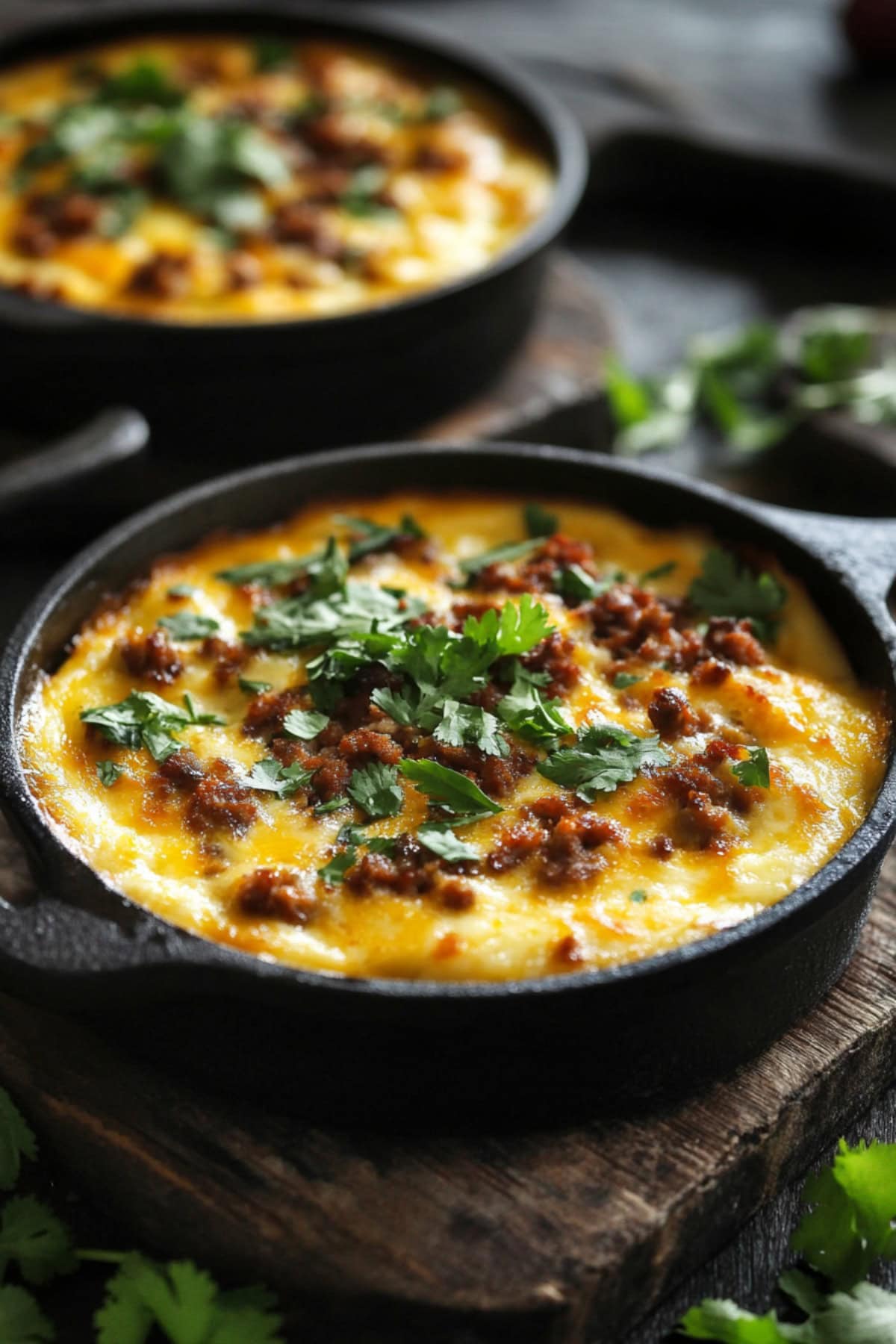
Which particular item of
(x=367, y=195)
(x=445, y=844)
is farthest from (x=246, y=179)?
(x=445, y=844)

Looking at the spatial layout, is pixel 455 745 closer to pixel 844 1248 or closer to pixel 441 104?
pixel 844 1248

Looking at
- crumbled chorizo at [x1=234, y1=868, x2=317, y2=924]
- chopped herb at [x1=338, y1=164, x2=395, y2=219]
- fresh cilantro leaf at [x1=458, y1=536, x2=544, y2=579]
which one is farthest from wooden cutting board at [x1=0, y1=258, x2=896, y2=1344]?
chopped herb at [x1=338, y1=164, x2=395, y2=219]

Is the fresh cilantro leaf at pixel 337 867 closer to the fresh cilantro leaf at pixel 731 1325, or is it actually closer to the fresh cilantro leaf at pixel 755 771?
the fresh cilantro leaf at pixel 755 771

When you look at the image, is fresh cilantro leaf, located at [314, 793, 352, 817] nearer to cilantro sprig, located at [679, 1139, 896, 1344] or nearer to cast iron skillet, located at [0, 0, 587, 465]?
cilantro sprig, located at [679, 1139, 896, 1344]

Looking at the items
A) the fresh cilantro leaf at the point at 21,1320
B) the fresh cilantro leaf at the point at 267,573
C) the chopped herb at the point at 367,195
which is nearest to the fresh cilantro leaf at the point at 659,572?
the fresh cilantro leaf at the point at 267,573

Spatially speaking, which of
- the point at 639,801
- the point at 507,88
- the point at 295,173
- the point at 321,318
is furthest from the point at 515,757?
the point at 507,88

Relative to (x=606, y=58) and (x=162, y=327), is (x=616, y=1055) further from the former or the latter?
(x=606, y=58)

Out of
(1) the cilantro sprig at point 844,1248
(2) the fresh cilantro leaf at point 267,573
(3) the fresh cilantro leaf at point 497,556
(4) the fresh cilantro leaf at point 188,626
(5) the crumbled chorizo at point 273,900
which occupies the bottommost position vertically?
(1) the cilantro sprig at point 844,1248
